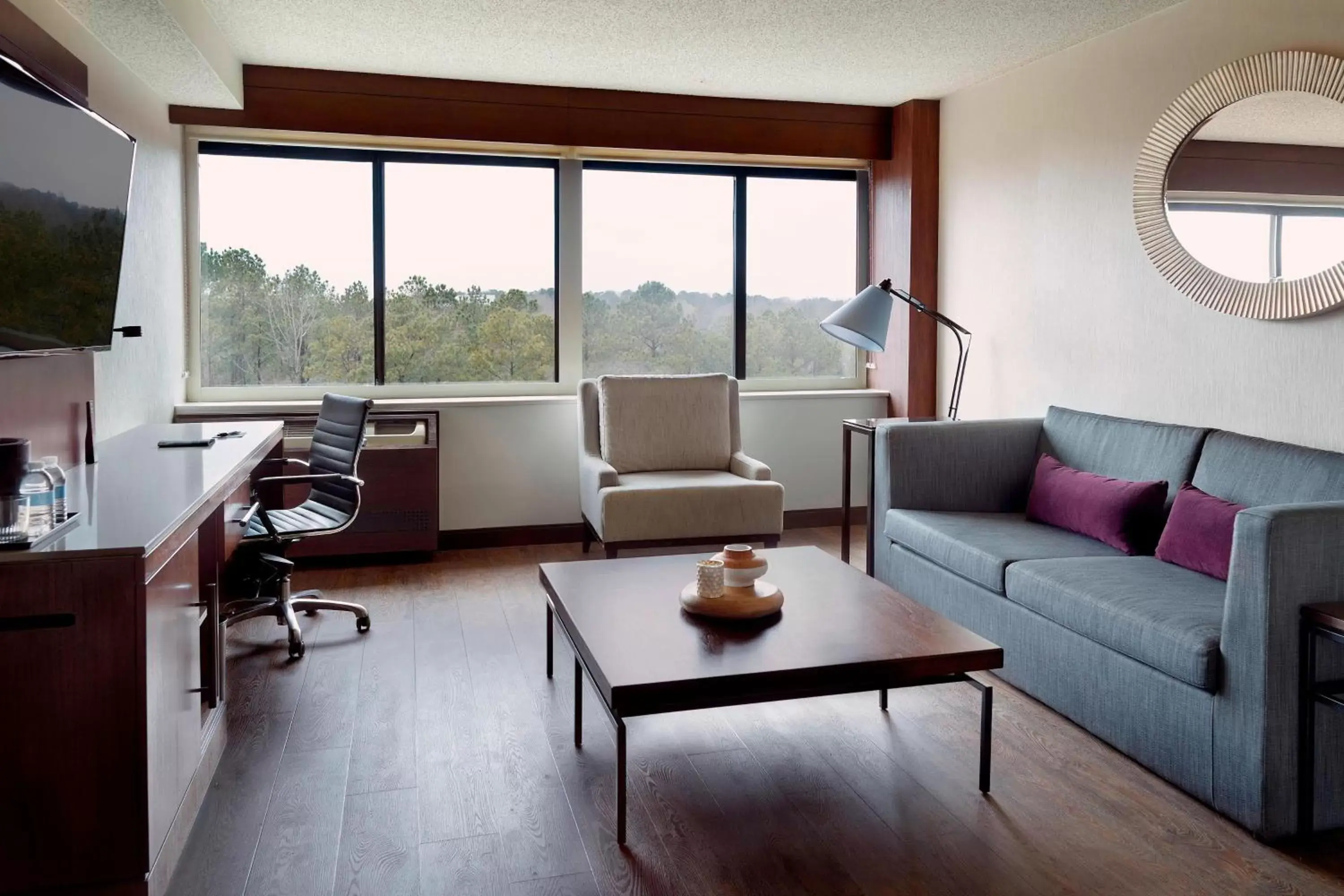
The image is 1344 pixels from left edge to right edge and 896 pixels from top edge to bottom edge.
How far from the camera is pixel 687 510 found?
4.48m

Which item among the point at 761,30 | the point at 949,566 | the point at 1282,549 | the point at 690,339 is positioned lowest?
the point at 949,566

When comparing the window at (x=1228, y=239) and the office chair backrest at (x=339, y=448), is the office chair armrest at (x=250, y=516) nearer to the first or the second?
the office chair backrest at (x=339, y=448)

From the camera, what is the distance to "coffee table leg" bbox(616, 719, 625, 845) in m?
2.17

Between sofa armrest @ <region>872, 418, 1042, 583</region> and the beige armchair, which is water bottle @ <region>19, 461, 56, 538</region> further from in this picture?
sofa armrest @ <region>872, 418, 1042, 583</region>

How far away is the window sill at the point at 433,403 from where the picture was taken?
477 centimetres

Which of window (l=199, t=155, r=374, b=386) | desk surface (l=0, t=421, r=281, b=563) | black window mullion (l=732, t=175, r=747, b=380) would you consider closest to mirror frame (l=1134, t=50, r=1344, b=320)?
black window mullion (l=732, t=175, r=747, b=380)

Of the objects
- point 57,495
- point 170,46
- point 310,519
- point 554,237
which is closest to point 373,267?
point 554,237

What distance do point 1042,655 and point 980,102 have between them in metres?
2.93

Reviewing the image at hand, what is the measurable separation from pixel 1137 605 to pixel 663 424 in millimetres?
2672

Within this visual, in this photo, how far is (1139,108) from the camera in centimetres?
382

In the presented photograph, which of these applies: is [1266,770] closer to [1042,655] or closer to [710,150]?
[1042,655]

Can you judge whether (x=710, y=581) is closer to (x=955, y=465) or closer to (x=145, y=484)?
(x=145, y=484)

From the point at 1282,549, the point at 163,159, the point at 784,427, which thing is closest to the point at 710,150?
the point at 784,427

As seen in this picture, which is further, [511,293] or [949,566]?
[511,293]
